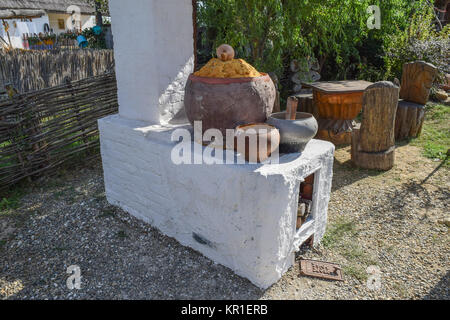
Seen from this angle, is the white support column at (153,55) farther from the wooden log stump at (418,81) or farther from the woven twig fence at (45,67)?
the wooden log stump at (418,81)

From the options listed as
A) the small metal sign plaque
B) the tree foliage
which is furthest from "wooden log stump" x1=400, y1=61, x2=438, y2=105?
the small metal sign plaque

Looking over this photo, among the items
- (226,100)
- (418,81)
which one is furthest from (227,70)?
(418,81)

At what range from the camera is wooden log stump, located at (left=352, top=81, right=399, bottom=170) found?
436 cm

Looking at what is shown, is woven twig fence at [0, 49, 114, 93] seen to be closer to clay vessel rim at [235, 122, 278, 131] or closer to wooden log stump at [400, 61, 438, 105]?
clay vessel rim at [235, 122, 278, 131]

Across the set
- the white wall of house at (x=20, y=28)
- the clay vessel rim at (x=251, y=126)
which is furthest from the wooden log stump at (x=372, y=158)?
the white wall of house at (x=20, y=28)

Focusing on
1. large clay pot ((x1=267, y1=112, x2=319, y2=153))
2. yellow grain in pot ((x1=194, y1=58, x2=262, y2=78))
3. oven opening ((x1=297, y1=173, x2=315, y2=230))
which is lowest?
oven opening ((x1=297, y1=173, x2=315, y2=230))

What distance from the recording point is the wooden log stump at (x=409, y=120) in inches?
219

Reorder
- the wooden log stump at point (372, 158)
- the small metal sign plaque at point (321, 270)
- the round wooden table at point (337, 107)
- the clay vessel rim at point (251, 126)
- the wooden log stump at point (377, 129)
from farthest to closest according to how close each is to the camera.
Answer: the round wooden table at point (337, 107) → the wooden log stump at point (372, 158) → the wooden log stump at point (377, 129) → the small metal sign plaque at point (321, 270) → the clay vessel rim at point (251, 126)

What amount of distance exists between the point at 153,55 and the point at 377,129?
317 centimetres

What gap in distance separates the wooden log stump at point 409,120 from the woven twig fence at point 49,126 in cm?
479

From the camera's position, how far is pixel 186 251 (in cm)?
291

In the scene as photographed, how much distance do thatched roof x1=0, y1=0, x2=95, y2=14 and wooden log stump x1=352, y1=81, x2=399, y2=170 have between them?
47.0 feet

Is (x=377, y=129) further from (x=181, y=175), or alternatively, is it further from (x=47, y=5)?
(x=47, y=5)
